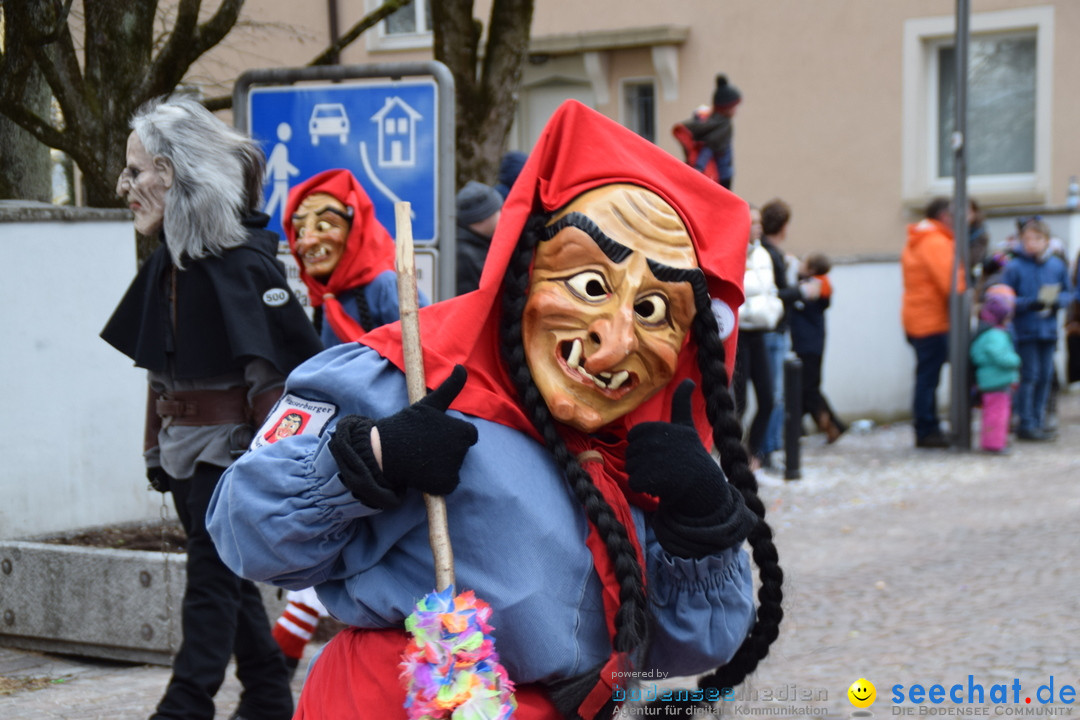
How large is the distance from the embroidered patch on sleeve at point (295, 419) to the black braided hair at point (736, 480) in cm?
61

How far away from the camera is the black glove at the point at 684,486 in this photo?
6.36ft

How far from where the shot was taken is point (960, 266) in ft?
32.4

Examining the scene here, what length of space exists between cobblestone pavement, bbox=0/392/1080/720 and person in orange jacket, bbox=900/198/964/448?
55cm

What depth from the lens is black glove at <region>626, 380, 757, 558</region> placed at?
1.94m

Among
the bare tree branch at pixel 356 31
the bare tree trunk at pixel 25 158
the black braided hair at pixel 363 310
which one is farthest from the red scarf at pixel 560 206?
the bare tree trunk at pixel 25 158

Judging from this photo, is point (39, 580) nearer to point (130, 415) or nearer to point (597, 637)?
point (130, 415)

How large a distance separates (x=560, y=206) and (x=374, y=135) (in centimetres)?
323

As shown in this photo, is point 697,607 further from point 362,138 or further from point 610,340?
point 362,138

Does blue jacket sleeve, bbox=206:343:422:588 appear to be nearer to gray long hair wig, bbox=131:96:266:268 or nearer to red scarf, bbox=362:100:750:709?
red scarf, bbox=362:100:750:709

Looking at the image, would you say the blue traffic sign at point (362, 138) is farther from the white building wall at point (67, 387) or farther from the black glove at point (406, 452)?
the black glove at point (406, 452)

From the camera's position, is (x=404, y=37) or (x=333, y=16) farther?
(x=404, y=37)

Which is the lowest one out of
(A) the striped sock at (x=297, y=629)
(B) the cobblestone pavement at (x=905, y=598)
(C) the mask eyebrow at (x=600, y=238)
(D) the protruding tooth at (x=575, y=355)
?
(B) the cobblestone pavement at (x=905, y=598)

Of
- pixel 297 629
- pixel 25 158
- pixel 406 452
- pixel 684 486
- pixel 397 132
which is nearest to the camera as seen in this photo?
pixel 406 452

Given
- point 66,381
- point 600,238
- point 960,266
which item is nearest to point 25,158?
point 66,381
